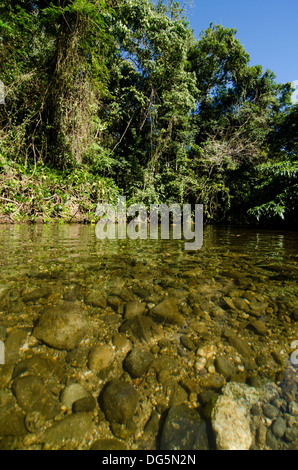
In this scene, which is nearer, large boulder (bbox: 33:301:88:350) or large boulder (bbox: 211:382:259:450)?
large boulder (bbox: 211:382:259:450)

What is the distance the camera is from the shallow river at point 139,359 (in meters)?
0.53

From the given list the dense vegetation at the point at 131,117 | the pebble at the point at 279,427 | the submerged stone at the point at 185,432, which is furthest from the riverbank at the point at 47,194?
the pebble at the point at 279,427

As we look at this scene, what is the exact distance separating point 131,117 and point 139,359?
10.4 metres

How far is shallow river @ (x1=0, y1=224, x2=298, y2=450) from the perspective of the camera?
53 cm

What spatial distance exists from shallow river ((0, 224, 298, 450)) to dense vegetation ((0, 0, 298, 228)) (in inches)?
208

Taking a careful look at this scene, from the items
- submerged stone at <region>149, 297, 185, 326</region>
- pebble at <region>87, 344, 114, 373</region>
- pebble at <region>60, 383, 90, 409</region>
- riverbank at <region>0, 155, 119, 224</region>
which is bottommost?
pebble at <region>60, 383, 90, 409</region>

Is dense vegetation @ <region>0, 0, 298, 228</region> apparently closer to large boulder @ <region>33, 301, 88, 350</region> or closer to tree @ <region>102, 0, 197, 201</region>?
tree @ <region>102, 0, 197, 201</region>

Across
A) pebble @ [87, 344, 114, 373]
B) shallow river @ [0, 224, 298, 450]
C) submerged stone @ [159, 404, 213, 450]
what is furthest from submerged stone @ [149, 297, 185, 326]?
submerged stone @ [159, 404, 213, 450]

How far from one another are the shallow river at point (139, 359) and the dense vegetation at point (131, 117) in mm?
5275

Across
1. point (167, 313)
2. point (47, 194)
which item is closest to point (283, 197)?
point (47, 194)

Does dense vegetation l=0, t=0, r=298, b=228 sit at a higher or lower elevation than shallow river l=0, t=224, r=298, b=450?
higher

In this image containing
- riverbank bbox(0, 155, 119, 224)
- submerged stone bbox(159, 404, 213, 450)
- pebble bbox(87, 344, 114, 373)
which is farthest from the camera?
riverbank bbox(0, 155, 119, 224)

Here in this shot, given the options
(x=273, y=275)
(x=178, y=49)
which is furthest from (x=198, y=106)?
(x=273, y=275)

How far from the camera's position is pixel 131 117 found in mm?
9500
